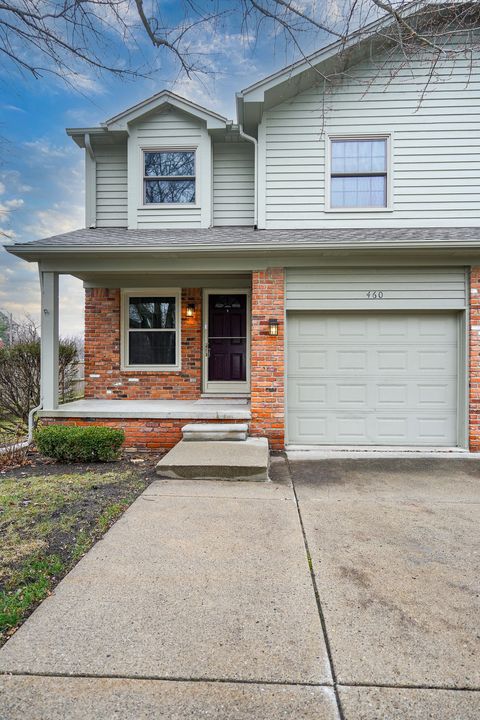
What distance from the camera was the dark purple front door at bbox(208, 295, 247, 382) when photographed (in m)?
7.42

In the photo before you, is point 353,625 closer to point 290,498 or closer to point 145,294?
point 290,498

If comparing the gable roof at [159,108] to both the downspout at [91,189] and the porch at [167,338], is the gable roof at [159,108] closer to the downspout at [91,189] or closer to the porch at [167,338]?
the downspout at [91,189]

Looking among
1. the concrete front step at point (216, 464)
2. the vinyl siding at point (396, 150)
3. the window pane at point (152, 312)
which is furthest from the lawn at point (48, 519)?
the vinyl siding at point (396, 150)

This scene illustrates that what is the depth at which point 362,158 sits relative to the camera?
6645mm

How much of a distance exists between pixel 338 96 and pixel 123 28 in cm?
445

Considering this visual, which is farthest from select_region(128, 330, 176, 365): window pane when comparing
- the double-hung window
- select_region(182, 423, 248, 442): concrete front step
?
select_region(182, 423, 248, 442): concrete front step

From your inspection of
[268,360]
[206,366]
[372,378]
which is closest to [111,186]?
[206,366]

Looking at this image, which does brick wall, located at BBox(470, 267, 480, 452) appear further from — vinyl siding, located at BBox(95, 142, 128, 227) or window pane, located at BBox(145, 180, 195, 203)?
vinyl siding, located at BBox(95, 142, 128, 227)

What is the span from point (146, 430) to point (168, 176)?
4801mm

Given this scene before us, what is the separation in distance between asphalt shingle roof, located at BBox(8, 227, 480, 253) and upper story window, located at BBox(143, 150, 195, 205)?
1113 mm

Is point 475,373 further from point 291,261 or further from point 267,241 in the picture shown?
point 267,241

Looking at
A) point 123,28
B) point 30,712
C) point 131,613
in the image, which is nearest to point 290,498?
point 131,613

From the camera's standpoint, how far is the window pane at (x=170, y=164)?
734 cm

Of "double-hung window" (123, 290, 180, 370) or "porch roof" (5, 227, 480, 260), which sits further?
"double-hung window" (123, 290, 180, 370)
